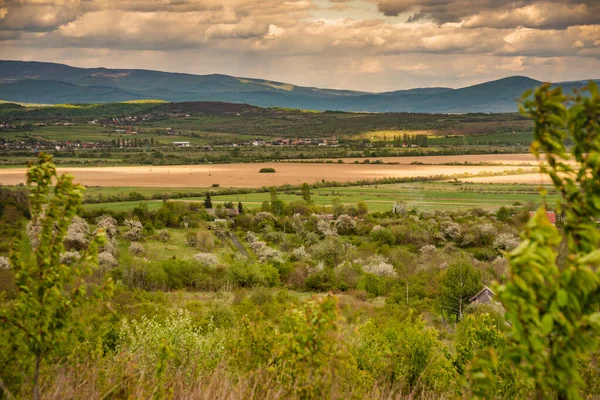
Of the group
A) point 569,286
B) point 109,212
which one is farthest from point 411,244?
point 569,286

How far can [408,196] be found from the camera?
9806 cm

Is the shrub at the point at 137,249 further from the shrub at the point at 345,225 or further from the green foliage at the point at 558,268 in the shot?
the green foliage at the point at 558,268

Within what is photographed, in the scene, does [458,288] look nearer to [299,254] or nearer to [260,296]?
[260,296]

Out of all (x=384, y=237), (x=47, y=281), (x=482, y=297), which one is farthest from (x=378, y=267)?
(x=47, y=281)

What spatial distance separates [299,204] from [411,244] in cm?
2000

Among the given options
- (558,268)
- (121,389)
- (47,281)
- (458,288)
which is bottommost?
(458,288)

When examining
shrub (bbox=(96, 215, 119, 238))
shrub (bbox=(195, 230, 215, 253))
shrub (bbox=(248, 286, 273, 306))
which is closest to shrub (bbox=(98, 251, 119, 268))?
shrub (bbox=(96, 215, 119, 238))

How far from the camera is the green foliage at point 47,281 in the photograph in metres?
5.77

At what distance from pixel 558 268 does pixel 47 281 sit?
4.64m

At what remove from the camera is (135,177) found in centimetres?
11631

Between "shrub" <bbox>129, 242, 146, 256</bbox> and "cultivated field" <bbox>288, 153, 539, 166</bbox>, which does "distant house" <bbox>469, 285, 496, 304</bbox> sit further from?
"cultivated field" <bbox>288, 153, 539, 166</bbox>

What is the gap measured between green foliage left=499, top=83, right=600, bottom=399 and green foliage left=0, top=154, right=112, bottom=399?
393cm

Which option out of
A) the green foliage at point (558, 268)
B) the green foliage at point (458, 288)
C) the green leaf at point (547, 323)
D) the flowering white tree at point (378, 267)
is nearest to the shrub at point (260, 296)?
the flowering white tree at point (378, 267)

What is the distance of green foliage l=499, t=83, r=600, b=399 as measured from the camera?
11.9ft
